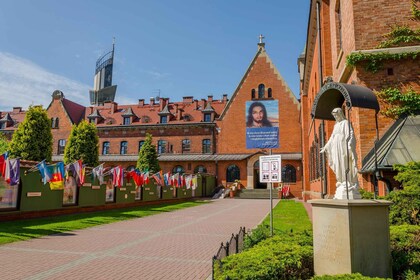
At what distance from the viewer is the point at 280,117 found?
127 ft

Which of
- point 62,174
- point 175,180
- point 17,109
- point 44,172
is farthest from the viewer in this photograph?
point 17,109

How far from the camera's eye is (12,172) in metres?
13.0

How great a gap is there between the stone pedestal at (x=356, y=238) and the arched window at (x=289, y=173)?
3189cm

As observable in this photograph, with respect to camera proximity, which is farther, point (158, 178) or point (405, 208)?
point (158, 178)

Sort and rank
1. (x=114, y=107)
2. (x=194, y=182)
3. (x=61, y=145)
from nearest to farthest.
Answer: (x=194, y=182)
(x=61, y=145)
(x=114, y=107)

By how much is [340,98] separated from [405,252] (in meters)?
3.71

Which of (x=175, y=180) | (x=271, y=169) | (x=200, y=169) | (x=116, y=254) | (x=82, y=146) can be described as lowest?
(x=116, y=254)

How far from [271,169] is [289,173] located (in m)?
28.3

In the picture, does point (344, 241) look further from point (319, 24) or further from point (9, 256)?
point (319, 24)

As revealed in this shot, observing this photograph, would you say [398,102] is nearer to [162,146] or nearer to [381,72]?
[381,72]

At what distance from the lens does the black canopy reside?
6.28 meters

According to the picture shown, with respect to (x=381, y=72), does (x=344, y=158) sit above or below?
below

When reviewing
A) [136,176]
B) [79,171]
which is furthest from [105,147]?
[79,171]

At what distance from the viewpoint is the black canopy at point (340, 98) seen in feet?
20.6
